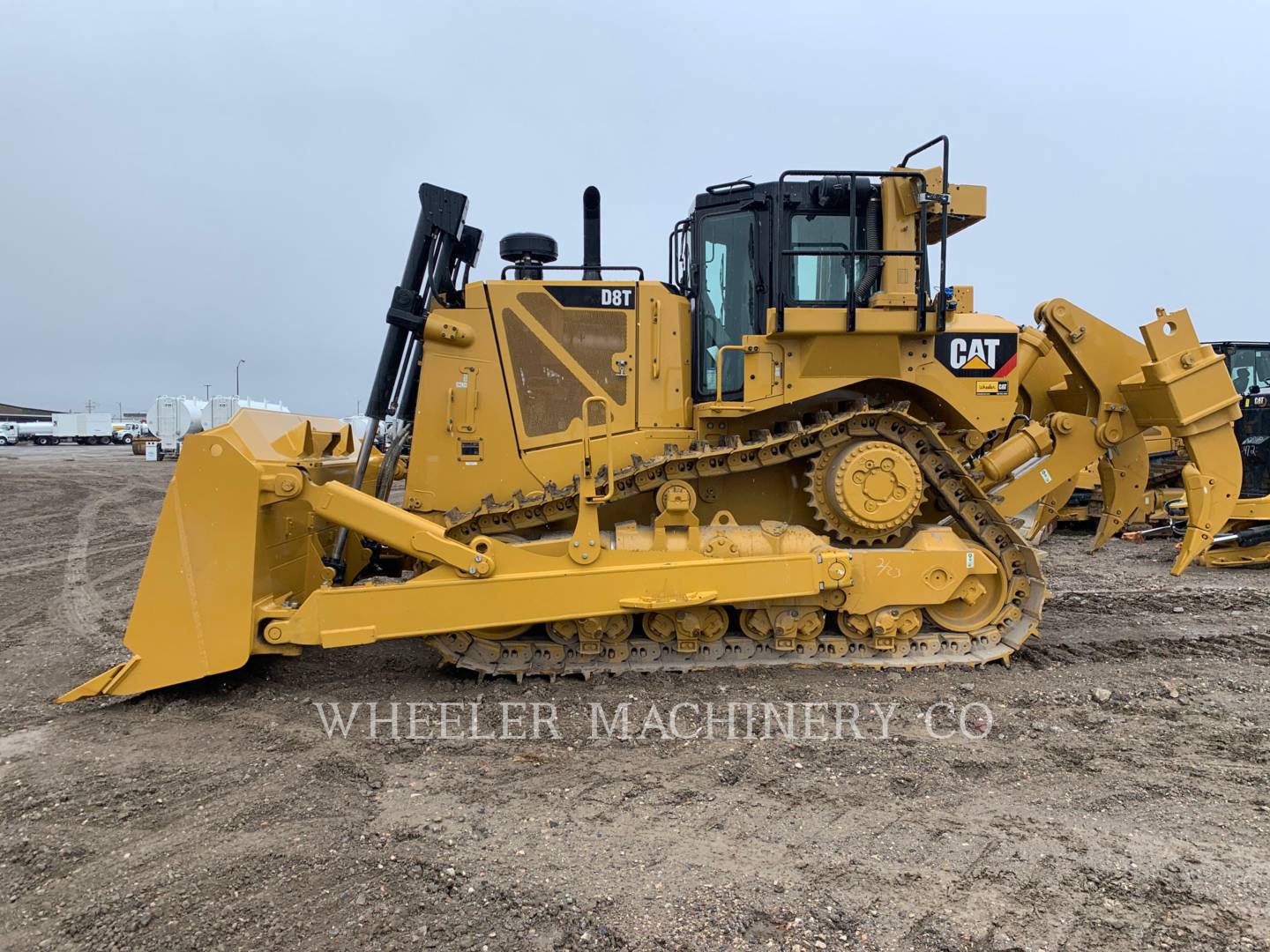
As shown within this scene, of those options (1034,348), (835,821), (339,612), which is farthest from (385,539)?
(1034,348)

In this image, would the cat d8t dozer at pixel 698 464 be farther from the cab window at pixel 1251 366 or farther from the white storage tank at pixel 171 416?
the white storage tank at pixel 171 416

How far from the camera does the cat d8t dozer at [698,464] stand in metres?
4.74

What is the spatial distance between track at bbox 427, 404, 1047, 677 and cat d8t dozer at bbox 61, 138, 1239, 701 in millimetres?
19

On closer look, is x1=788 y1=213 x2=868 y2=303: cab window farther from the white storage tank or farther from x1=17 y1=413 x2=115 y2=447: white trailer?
x1=17 y1=413 x2=115 y2=447: white trailer

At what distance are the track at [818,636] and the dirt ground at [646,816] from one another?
143 mm

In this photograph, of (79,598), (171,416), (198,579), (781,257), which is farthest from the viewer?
(171,416)

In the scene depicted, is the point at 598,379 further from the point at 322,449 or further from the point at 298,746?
the point at 298,746

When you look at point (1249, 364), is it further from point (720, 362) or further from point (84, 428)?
point (84, 428)

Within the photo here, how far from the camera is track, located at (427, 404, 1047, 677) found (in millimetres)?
5074

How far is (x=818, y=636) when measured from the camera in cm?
523

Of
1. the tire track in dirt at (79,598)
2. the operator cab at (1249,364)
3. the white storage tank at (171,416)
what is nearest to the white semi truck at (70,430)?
the white storage tank at (171,416)

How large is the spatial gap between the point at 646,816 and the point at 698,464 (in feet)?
8.05

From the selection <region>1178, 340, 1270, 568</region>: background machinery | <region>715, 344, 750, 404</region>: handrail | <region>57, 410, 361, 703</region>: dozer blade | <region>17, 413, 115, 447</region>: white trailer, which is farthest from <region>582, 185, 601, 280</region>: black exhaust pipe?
<region>17, 413, 115, 447</region>: white trailer

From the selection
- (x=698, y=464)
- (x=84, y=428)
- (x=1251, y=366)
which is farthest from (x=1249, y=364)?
(x=84, y=428)
